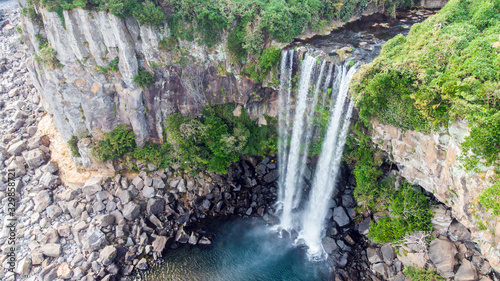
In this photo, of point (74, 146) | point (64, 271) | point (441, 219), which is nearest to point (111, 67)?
point (74, 146)

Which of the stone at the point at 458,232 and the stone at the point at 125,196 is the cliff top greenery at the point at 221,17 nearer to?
the stone at the point at 125,196

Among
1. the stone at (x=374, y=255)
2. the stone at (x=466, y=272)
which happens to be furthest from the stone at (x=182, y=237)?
the stone at (x=466, y=272)

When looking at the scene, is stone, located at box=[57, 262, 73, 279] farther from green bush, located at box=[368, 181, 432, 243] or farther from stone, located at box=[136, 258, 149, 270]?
green bush, located at box=[368, 181, 432, 243]

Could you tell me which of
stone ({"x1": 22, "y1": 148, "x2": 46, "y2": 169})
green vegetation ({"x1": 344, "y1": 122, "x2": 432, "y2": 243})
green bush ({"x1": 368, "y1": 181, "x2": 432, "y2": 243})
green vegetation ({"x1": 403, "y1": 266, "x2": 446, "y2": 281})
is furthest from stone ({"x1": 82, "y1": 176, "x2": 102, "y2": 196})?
green vegetation ({"x1": 403, "y1": 266, "x2": 446, "y2": 281})

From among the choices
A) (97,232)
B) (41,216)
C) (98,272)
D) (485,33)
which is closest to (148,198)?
(97,232)

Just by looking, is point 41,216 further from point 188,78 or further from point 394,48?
point 394,48
